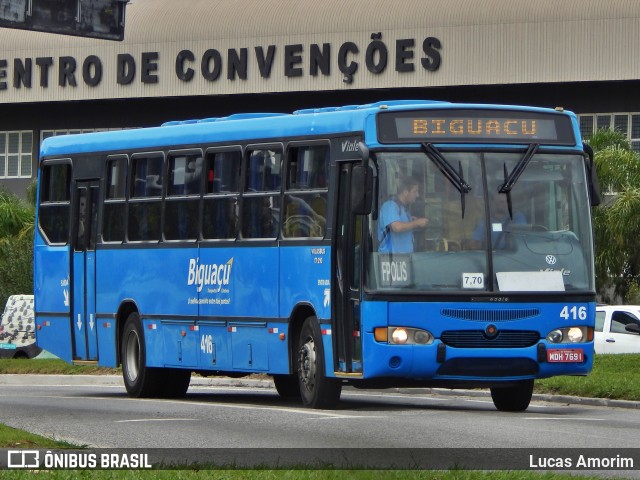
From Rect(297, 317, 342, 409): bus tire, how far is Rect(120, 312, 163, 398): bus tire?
3.83 m

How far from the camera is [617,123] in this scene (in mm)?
58750

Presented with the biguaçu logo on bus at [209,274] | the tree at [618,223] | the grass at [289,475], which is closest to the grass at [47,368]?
the biguaçu logo on bus at [209,274]

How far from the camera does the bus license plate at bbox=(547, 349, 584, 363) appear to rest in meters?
18.2

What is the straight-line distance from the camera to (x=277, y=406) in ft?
65.8

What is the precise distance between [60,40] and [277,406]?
4801 cm

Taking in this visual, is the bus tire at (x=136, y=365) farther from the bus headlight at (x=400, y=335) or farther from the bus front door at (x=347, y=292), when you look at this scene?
the bus headlight at (x=400, y=335)

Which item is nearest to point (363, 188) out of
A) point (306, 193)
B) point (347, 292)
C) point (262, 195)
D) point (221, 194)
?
point (347, 292)

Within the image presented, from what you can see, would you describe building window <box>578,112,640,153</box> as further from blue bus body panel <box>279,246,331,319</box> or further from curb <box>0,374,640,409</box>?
blue bus body panel <box>279,246,331,319</box>

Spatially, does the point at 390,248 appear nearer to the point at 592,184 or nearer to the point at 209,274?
the point at 592,184

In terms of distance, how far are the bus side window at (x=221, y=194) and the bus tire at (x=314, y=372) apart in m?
2.15

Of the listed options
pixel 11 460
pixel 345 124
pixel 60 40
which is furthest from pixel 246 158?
pixel 60 40

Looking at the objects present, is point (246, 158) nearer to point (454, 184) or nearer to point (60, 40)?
point (454, 184)

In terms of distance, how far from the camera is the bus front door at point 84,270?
23.6 metres

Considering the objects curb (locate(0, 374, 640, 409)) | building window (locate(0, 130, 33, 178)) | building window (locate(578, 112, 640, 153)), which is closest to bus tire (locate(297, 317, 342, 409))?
curb (locate(0, 374, 640, 409))
